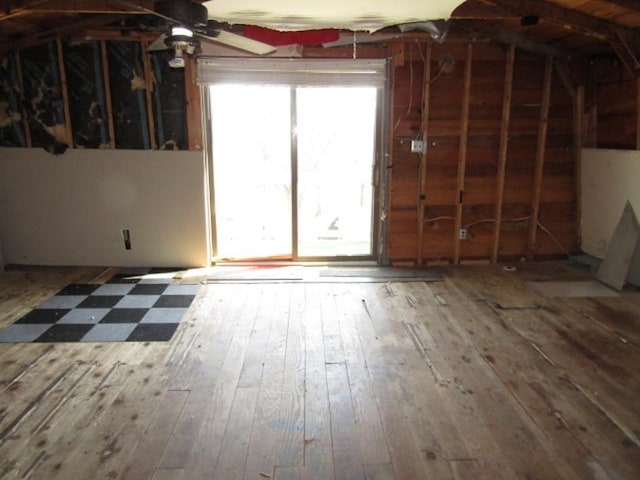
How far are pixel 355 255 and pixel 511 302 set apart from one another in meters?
1.77

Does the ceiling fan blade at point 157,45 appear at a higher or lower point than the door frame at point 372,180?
higher

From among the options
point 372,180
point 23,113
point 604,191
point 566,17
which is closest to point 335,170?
point 372,180

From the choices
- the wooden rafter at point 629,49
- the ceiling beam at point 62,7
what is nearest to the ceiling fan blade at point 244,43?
the ceiling beam at point 62,7

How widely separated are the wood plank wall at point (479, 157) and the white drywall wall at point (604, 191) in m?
0.15

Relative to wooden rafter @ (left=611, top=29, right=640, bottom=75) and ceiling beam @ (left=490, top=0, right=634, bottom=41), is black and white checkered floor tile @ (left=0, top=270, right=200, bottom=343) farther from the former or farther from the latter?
wooden rafter @ (left=611, top=29, right=640, bottom=75)

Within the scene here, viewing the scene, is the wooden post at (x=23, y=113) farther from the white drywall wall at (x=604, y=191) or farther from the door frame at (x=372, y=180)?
the white drywall wall at (x=604, y=191)

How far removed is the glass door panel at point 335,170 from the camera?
4801 millimetres

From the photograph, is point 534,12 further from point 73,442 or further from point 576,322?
point 73,442

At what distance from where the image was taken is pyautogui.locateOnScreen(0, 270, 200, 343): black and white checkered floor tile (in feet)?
10.9

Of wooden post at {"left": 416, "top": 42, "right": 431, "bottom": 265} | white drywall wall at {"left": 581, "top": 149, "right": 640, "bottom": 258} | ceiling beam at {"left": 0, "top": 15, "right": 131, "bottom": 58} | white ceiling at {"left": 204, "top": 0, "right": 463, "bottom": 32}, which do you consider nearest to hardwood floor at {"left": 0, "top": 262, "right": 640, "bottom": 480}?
white drywall wall at {"left": 581, "top": 149, "right": 640, "bottom": 258}

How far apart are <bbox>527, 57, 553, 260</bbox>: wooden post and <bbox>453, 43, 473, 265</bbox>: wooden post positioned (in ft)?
2.60

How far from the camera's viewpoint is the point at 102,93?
15.1 ft

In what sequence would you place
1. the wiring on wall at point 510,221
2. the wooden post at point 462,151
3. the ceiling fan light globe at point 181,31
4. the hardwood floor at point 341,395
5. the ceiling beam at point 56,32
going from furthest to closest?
the wiring on wall at point 510,221
the wooden post at point 462,151
the ceiling beam at point 56,32
the ceiling fan light globe at point 181,31
the hardwood floor at point 341,395

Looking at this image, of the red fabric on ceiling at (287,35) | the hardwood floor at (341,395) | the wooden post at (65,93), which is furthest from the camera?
the wooden post at (65,93)
